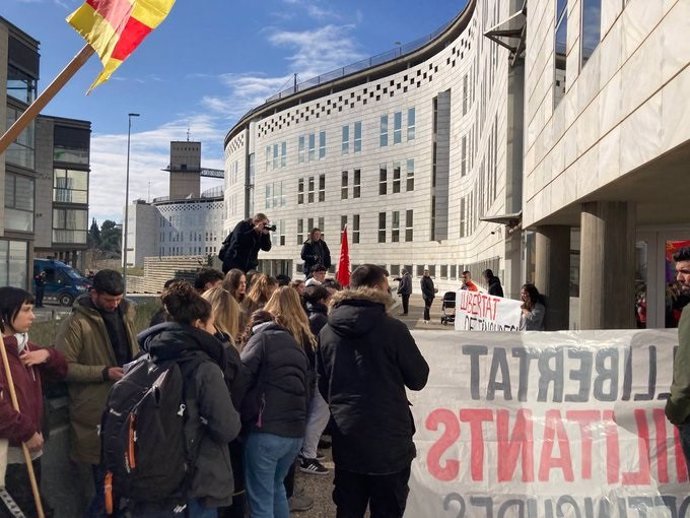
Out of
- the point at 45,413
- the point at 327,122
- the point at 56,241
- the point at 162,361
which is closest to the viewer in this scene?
the point at 162,361

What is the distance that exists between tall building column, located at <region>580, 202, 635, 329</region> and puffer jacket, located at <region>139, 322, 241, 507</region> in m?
5.89

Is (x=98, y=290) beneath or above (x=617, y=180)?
beneath

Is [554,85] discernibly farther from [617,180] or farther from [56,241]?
[56,241]

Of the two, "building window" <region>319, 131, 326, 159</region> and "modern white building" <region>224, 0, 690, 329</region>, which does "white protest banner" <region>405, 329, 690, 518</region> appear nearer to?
"modern white building" <region>224, 0, 690, 329</region>

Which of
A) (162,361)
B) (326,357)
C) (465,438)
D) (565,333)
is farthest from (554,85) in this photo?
(162,361)

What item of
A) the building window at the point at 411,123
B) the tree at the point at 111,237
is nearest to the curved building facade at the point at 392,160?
the building window at the point at 411,123

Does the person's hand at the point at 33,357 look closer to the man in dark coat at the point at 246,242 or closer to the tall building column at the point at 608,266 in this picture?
the man in dark coat at the point at 246,242

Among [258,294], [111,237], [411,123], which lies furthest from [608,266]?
[111,237]

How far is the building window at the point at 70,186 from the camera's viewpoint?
60.1 metres

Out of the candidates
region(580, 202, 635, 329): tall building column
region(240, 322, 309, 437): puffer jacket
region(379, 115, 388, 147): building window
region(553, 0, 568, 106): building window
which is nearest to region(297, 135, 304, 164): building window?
region(379, 115, 388, 147): building window

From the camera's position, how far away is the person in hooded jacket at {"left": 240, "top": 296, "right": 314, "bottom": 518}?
13.4ft

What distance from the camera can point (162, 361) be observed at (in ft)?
10.6

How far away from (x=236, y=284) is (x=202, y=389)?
3101mm

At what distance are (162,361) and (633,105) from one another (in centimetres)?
484
